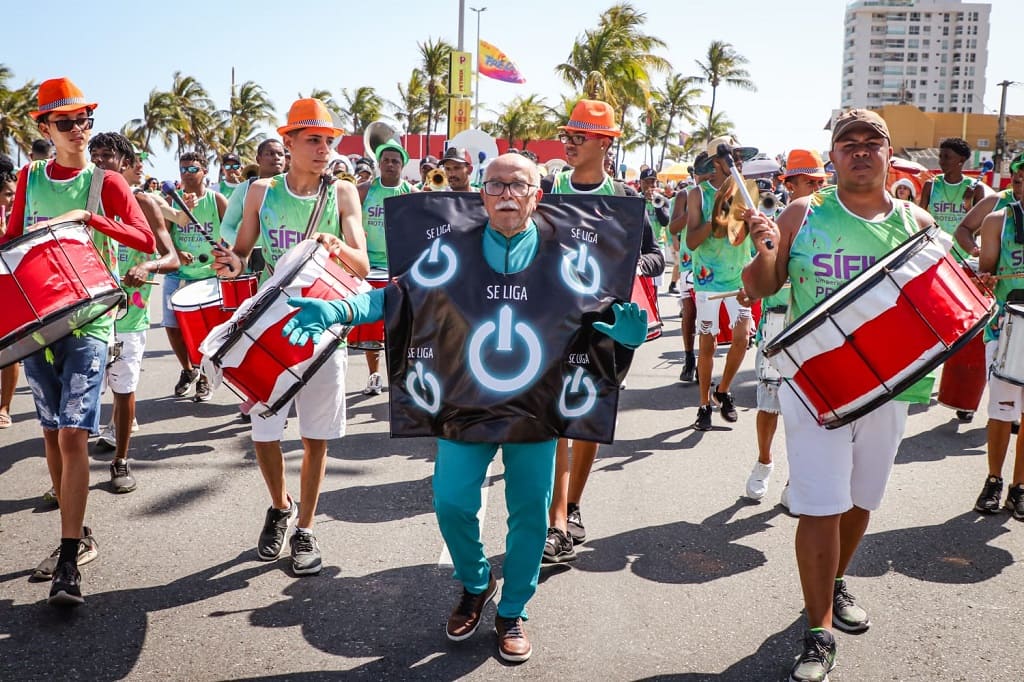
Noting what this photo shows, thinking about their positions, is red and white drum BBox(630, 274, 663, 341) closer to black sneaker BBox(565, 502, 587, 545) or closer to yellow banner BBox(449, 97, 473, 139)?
black sneaker BBox(565, 502, 587, 545)

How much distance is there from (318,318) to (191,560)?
72.2 inches

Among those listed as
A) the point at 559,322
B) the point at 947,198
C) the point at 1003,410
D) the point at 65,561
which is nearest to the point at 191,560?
the point at 65,561

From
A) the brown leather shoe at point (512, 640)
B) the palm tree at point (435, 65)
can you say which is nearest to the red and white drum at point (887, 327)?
the brown leather shoe at point (512, 640)

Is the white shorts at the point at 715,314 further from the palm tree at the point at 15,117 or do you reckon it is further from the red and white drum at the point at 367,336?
the palm tree at the point at 15,117

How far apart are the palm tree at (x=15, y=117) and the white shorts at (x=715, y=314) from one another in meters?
48.2

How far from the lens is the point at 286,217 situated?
4.59 metres

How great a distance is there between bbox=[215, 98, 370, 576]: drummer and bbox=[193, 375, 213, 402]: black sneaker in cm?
364

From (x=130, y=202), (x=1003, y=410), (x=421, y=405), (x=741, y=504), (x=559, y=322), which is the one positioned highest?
(x=130, y=202)

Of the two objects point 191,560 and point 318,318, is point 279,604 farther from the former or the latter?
point 318,318

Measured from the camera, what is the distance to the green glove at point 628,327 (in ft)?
10.9

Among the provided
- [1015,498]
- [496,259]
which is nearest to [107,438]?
[496,259]

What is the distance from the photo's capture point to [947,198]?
29.9ft

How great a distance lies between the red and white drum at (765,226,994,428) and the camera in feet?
9.94

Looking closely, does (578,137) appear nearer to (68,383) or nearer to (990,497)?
(68,383)
